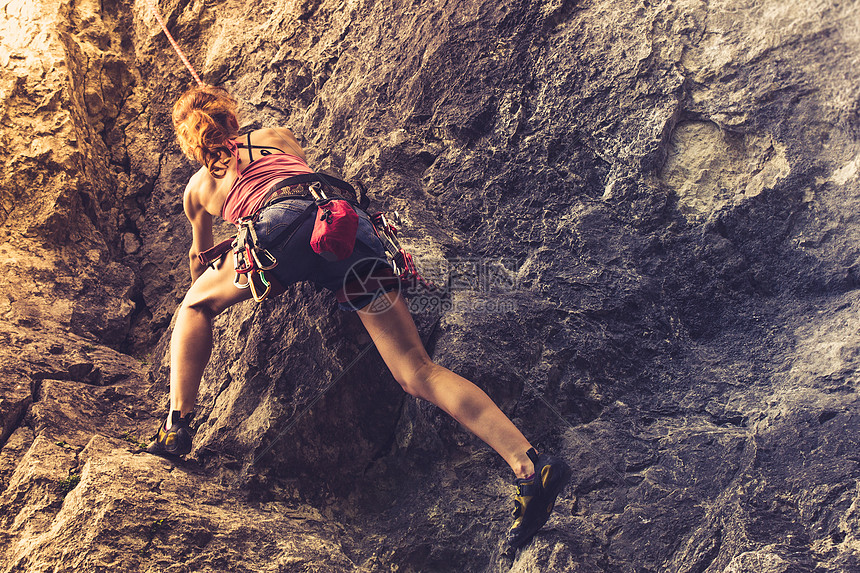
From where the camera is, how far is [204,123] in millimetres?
2477

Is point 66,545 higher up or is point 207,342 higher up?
point 207,342

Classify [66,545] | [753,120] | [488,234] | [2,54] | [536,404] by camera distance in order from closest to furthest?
[66,545], [753,120], [536,404], [488,234], [2,54]

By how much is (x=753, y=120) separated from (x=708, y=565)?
179cm

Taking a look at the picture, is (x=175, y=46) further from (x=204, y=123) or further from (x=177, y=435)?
(x=177, y=435)

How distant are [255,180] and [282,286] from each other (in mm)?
523

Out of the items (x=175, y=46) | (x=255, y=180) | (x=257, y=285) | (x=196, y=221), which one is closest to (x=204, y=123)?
(x=255, y=180)

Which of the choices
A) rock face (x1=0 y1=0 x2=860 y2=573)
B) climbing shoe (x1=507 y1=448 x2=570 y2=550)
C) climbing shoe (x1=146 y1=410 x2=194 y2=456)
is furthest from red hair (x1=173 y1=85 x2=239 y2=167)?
climbing shoe (x1=507 y1=448 x2=570 y2=550)

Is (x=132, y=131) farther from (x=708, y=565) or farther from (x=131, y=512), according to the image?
(x=708, y=565)

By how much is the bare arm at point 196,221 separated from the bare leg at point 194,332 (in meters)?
0.45

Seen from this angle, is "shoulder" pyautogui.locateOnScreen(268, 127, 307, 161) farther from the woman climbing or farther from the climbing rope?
the climbing rope

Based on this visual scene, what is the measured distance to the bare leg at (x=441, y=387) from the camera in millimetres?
2234

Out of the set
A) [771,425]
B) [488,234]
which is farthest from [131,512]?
[771,425]

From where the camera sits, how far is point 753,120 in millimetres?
2449

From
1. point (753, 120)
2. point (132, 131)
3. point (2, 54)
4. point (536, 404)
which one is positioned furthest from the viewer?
point (132, 131)
